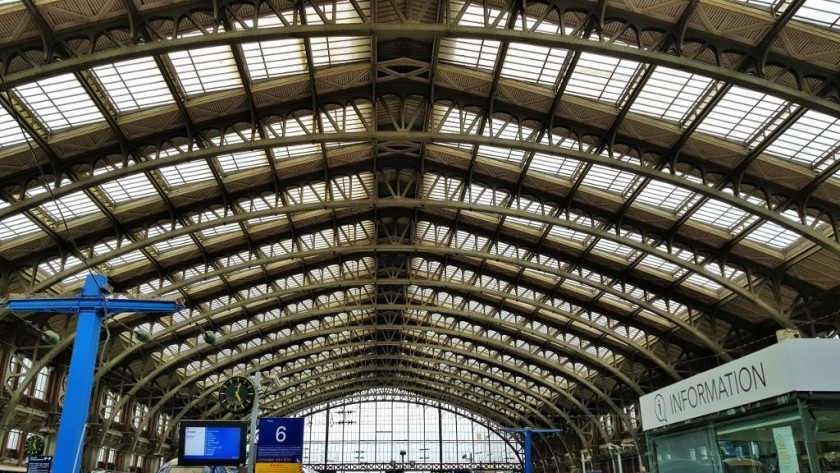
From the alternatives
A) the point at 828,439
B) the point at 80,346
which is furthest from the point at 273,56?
the point at 828,439

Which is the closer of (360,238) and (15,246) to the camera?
(15,246)

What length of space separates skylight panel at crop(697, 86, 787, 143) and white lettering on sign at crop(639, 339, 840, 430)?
11935 millimetres

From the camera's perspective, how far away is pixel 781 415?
30.0 feet

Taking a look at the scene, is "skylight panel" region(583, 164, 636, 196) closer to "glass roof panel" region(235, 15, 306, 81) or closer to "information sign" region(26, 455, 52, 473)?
"glass roof panel" region(235, 15, 306, 81)

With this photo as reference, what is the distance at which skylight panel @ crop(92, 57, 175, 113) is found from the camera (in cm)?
1992

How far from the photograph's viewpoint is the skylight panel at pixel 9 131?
20672mm

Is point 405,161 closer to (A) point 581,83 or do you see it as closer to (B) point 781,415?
(A) point 581,83

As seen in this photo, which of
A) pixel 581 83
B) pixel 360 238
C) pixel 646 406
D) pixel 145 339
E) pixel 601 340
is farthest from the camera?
pixel 601 340

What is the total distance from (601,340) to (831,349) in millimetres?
38481

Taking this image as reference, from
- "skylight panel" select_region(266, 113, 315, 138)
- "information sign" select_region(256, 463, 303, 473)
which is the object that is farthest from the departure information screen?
"skylight panel" select_region(266, 113, 315, 138)

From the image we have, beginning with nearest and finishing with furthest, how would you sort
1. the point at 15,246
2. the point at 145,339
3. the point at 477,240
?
the point at 145,339 → the point at 15,246 → the point at 477,240

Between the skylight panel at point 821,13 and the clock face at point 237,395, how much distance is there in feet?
62.1

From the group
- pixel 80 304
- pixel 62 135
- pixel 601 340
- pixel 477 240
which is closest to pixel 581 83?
pixel 477 240

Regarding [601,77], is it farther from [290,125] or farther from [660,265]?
[660,265]
